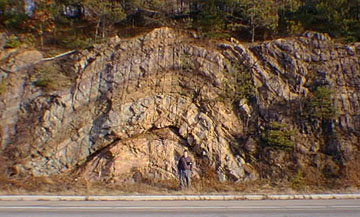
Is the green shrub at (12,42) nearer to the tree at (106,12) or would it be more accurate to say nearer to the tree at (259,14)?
the tree at (106,12)

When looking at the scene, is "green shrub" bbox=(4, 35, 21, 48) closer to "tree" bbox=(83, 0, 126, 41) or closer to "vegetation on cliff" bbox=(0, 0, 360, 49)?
"vegetation on cliff" bbox=(0, 0, 360, 49)

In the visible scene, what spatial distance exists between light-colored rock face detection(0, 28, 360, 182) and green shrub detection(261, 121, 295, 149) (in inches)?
12.2

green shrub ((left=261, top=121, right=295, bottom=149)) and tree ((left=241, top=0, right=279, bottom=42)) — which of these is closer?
green shrub ((left=261, top=121, right=295, bottom=149))

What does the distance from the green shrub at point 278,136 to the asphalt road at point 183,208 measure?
4597 millimetres

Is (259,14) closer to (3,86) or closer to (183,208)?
(183,208)

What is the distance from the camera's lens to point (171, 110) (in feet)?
55.3

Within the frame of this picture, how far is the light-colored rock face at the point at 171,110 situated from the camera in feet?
52.4

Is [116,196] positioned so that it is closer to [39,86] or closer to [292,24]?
[39,86]

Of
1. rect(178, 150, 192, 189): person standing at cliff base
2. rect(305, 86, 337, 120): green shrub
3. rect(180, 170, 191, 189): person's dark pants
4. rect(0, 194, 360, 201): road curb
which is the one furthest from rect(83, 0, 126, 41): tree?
rect(305, 86, 337, 120): green shrub

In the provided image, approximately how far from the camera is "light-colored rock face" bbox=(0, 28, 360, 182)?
16.0 metres

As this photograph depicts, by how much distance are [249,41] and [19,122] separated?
485 inches

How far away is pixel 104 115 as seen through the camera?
1670 centimetres

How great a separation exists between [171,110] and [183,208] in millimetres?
6918

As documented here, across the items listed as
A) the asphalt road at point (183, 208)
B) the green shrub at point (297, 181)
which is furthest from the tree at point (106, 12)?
the green shrub at point (297, 181)
